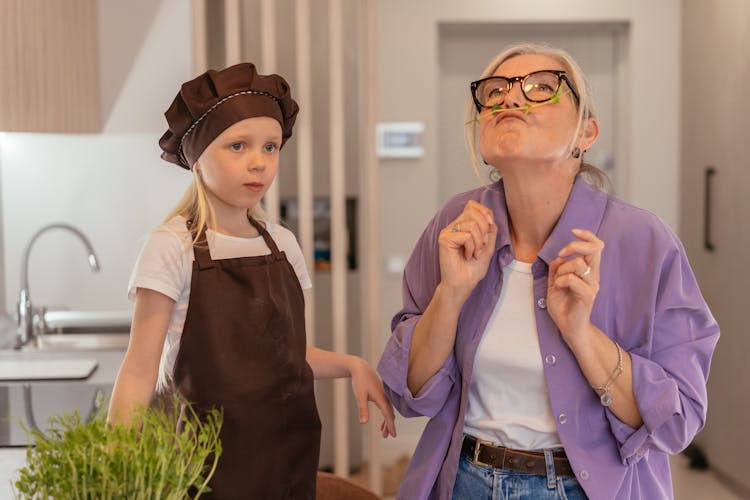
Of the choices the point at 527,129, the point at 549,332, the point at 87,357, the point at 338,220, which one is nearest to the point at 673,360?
the point at 549,332

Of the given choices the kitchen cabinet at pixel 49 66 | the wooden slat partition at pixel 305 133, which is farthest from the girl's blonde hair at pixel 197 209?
the wooden slat partition at pixel 305 133

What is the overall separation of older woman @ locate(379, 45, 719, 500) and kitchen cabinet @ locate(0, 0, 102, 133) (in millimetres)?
1343

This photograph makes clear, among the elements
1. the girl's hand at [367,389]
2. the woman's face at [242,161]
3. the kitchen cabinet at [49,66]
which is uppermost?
the kitchen cabinet at [49,66]

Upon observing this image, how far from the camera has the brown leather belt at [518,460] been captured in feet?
4.89

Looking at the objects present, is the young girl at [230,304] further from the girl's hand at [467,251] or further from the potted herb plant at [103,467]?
the potted herb plant at [103,467]

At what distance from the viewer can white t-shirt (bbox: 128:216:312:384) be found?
4.74 feet

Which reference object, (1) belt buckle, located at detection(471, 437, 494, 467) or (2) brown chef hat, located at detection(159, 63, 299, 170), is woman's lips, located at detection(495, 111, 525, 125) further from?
(1) belt buckle, located at detection(471, 437, 494, 467)

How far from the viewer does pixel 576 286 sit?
4.49ft

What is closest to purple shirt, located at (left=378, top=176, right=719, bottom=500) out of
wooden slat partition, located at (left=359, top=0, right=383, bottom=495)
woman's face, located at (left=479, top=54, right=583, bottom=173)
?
woman's face, located at (left=479, top=54, right=583, bottom=173)

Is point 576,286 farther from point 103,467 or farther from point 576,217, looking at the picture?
point 103,467

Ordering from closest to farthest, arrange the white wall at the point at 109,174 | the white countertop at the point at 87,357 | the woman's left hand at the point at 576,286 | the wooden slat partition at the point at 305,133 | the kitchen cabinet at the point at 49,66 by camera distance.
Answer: the woman's left hand at the point at 576,286 < the kitchen cabinet at the point at 49,66 < the white countertop at the point at 87,357 < the white wall at the point at 109,174 < the wooden slat partition at the point at 305,133

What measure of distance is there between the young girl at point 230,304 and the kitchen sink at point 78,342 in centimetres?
127

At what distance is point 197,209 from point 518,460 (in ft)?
2.35

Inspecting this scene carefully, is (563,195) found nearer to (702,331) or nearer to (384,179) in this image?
(702,331)
